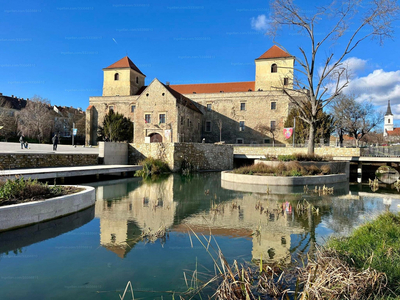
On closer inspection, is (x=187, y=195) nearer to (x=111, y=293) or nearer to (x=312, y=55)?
(x=111, y=293)

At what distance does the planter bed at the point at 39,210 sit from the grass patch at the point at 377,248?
654 centimetres

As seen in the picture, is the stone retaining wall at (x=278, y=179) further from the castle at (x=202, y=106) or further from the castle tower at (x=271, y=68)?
the castle tower at (x=271, y=68)

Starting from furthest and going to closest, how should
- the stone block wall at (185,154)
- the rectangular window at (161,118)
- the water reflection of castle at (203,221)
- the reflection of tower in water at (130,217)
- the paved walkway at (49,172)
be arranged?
the rectangular window at (161,118)
the stone block wall at (185,154)
the paved walkway at (49,172)
the reflection of tower in water at (130,217)
the water reflection of castle at (203,221)

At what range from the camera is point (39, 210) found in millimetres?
7383

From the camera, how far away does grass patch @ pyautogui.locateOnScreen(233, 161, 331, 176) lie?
16.5 metres

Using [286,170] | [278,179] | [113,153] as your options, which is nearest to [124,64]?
[113,153]

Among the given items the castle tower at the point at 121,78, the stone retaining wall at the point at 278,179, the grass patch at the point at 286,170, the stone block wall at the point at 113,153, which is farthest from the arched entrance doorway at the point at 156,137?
the stone retaining wall at the point at 278,179

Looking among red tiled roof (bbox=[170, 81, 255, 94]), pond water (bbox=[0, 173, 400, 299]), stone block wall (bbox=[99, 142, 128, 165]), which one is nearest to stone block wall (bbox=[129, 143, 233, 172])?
stone block wall (bbox=[99, 142, 128, 165])

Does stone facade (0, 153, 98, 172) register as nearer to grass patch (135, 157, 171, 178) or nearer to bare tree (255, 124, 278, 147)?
grass patch (135, 157, 171, 178)

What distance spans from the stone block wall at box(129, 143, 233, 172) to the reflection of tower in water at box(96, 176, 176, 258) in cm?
1234

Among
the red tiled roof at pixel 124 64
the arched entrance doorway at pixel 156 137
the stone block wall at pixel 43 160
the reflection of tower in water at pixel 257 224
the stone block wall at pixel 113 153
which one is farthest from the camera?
the red tiled roof at pixel 124 64

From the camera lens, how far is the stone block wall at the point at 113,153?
78.8 feet

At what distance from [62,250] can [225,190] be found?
929 centimetres

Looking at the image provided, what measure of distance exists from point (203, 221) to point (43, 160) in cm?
1466
